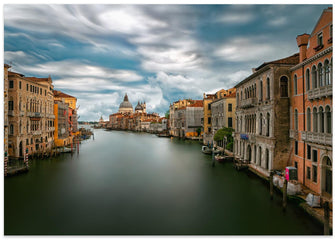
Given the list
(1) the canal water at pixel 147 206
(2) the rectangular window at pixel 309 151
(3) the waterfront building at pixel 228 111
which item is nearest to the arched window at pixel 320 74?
(2) the rectangular window at pixel 309 151

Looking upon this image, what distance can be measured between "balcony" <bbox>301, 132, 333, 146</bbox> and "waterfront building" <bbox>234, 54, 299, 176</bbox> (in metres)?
2.46

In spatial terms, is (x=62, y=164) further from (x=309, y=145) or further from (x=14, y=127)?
(x=309, y=145)

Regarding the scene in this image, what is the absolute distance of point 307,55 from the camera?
12586 mm

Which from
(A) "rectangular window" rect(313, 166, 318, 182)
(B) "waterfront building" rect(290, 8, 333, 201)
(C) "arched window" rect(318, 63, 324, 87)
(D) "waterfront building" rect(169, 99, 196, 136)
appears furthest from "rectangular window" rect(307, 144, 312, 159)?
(D) "waterfront building" rect(169, 99, 196, 136)

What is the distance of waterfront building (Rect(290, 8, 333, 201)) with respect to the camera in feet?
34.1

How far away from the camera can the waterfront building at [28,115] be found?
67.8 feet

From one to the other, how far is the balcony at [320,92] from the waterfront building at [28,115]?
2035 centimetres

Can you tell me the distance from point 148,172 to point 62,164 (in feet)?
30.2

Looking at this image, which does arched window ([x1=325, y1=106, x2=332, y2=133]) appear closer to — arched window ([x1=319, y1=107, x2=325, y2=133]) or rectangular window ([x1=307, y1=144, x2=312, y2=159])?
arched window ([x1=319, y1=107, x2=325, y2=133])

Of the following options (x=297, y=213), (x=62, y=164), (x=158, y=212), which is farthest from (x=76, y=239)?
(x=62, y=164)

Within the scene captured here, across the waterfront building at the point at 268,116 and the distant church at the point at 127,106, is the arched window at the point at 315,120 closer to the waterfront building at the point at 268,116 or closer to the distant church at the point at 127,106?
the waterfront building at the point at 268,116

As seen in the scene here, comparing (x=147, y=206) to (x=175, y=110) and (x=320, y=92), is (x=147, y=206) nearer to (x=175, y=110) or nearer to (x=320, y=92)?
(x=320, y=92)

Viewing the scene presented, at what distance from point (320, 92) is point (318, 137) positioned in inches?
81.2

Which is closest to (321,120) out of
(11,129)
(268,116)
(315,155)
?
(315,155)
